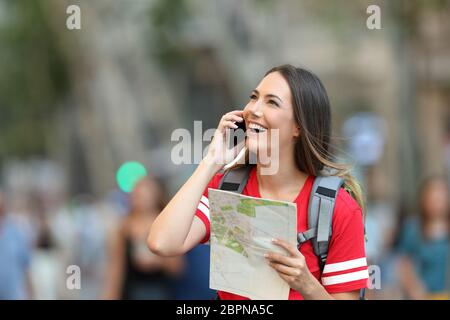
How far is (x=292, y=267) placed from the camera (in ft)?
9.78

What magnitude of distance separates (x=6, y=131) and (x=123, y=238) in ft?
96.6

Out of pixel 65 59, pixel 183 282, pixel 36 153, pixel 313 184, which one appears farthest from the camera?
pixel 36 153

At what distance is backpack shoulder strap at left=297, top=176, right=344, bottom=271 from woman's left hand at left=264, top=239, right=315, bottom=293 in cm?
12

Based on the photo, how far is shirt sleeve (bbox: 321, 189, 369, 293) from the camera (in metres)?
3.10

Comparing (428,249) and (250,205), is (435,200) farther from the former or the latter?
(250,205)

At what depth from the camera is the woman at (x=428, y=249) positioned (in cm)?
704

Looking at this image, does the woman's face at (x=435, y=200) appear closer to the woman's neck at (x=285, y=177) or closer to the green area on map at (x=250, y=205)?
the woman's neck at (x=285, y=177)

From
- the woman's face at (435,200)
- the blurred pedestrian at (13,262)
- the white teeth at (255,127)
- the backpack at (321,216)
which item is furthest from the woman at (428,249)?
the white teeth at (255,127)

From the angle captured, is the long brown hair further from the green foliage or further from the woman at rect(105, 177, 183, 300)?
the green foliage

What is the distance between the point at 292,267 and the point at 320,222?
0.20 m

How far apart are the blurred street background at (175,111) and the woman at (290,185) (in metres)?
0.50

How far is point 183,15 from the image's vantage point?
1750cm

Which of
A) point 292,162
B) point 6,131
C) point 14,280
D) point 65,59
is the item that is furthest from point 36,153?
point 292,162
